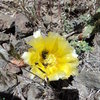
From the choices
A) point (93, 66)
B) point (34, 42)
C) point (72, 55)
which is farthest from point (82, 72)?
point (34, 42)

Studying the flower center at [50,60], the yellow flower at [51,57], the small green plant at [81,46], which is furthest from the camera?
the small green plant at [81,46]

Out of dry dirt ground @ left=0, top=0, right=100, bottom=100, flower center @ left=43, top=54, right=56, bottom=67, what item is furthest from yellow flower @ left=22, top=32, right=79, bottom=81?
dry dirt ground @ left=0, top=0, right=100, bottom=100

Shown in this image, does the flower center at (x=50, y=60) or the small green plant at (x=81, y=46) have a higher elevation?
the small green plant at (x=81, y=46)

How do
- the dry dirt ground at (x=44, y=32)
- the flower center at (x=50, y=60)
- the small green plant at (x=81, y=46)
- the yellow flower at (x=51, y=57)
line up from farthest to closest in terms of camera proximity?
the small green plant at (x=81, y=46), the dry dirt ground at (x=44, y=32), the flower center at (x=50, y=60), the yellow flower at (x=51, y=57)

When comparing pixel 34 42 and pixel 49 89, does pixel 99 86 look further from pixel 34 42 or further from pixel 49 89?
pixel 34 42

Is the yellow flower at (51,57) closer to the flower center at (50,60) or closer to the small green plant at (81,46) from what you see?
the flower center at (50,60)

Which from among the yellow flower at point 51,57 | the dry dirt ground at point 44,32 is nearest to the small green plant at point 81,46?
the dry dirt ground at point 44,32

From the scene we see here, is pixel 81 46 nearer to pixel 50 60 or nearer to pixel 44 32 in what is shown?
pixel 44 32
